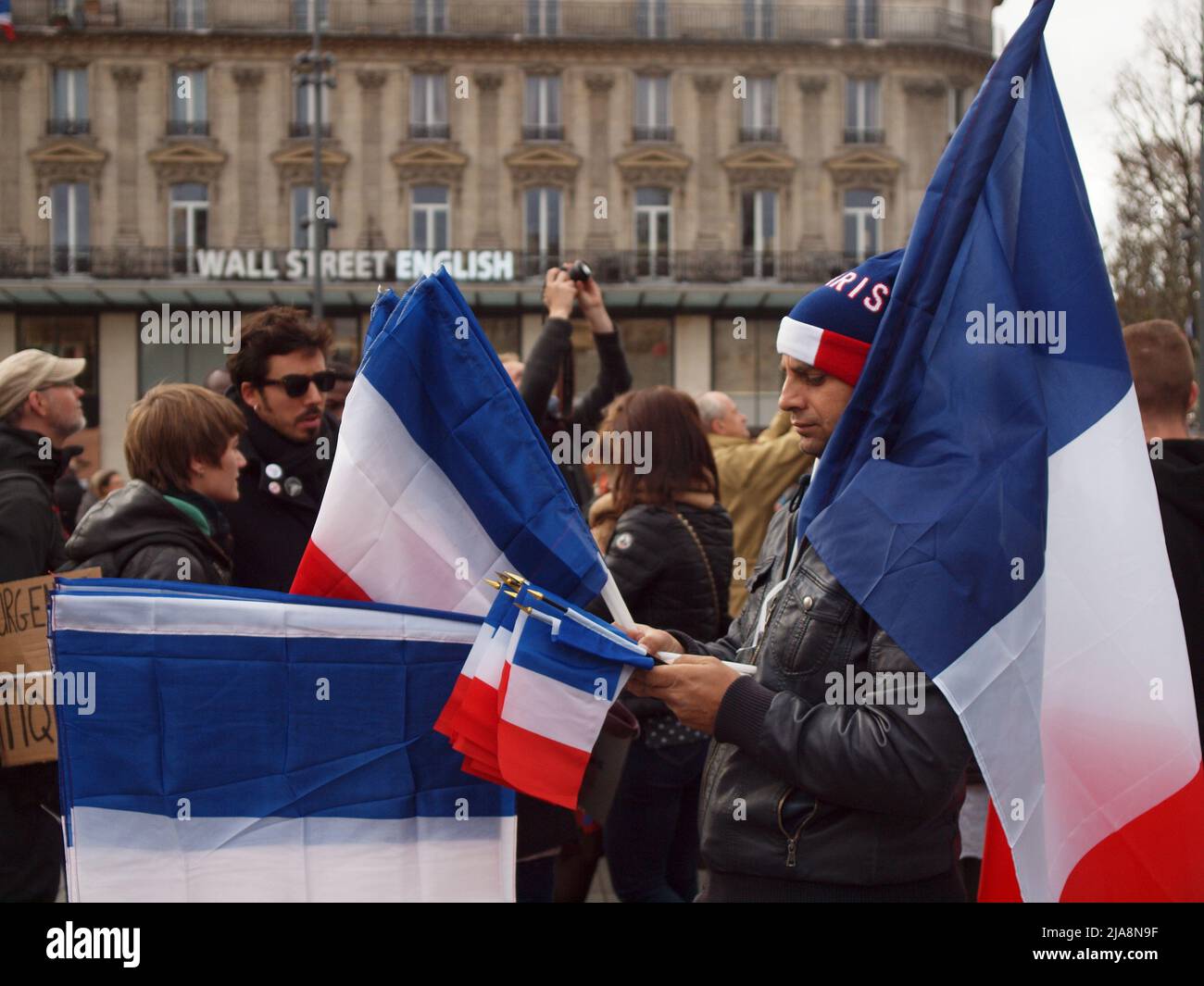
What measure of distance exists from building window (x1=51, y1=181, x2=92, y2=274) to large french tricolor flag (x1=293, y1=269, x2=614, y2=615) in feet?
112

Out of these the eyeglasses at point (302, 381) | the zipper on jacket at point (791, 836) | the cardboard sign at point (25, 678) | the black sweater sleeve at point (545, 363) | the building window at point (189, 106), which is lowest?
the zipper on jacket at point (791, 836)

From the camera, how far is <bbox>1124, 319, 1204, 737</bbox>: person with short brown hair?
358 cm

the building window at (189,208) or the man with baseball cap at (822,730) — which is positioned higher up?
the building window at (189,208)

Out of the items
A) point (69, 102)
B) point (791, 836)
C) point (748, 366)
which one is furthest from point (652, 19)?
point (791, 836)

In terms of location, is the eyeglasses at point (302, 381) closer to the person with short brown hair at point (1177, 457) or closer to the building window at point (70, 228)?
the person with short brown hair at point (1177, 457)

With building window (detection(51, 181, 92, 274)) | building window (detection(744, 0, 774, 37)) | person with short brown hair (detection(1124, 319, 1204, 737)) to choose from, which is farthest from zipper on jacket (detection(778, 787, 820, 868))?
building window (detection(744, 0, 774, 37))

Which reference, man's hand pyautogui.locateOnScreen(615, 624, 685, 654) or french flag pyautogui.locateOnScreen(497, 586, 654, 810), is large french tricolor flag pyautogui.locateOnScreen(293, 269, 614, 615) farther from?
french flag pyautogui.locateOnScreen(497, 586, 654, 810)

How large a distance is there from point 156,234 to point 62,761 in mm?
34507

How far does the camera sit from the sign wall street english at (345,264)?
34219 millimetres

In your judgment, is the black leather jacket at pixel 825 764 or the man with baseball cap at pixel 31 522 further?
the man with baseball cap at pixel 31 522

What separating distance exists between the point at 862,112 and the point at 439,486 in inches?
1381

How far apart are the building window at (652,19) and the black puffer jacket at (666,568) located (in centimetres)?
3329

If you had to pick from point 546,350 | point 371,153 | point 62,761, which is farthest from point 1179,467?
point 371,153

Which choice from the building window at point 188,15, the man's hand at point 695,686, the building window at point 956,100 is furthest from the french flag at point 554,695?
the building window at point 188,15
